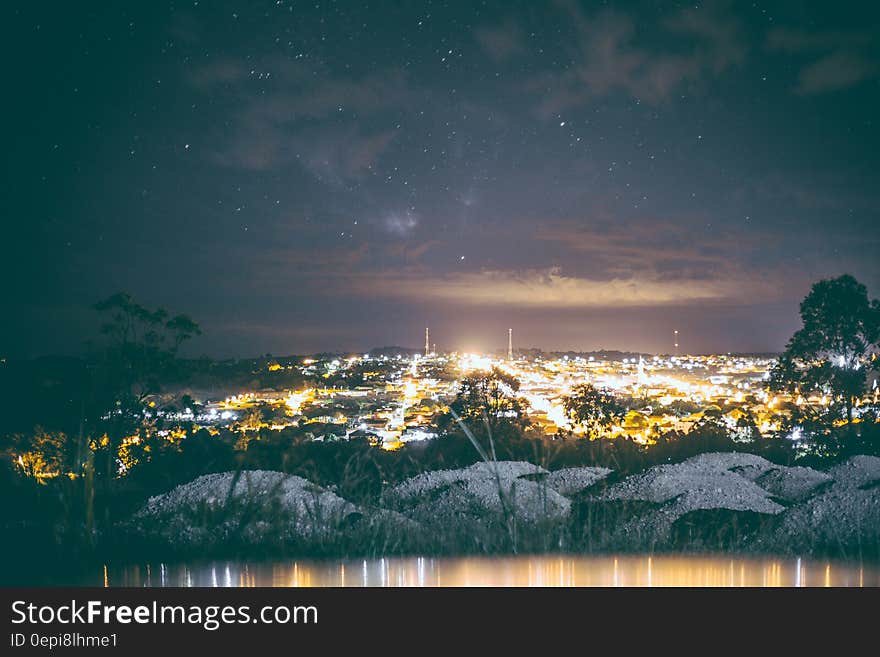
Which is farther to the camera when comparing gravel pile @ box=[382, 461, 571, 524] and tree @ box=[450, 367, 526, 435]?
tree @ box=[450, 367, 526, 435]

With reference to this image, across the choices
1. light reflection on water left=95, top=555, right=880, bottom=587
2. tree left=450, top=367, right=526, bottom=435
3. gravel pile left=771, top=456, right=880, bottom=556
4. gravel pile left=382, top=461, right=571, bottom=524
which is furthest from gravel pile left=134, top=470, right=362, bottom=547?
tree left=450, top=367, right=526, bottom=435

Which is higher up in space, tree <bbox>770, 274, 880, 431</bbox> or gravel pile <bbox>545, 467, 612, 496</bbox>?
tree <bbox>770, 274, 880, 431</bbox>

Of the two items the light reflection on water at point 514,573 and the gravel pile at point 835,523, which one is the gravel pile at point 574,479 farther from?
the light reflection on water at point 514,573

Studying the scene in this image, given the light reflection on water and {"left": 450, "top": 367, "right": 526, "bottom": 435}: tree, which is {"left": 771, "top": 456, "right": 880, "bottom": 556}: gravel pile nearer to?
the light reflection on water

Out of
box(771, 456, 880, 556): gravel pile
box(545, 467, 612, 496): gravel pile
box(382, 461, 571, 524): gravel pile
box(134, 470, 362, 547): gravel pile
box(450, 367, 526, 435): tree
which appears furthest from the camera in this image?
box(450, 367, 526, 435): tree

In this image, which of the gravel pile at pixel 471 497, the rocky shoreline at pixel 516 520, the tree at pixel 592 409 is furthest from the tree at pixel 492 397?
the rocky shoreline at pixel 516 520

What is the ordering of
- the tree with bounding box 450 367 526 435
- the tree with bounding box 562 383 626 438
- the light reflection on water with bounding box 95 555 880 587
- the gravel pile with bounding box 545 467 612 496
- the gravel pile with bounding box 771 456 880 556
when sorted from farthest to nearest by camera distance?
1. the tree with bounding box 562 383 626 438
2. the tree with bounding box 450 367 526 435
3. the gravel pile with bounding box 545 467 612 496
4. the gravel pile with bounding box 771 456 880 556
5. the light reflection on water with bounding box 95 555 880 587

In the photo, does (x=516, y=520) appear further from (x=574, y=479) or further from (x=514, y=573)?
(x=574, y=479)
